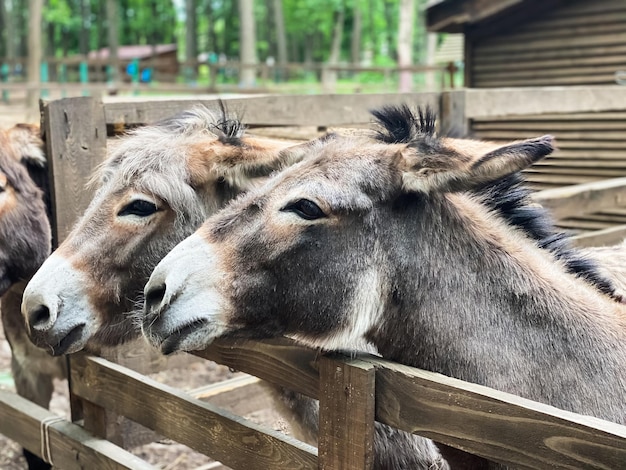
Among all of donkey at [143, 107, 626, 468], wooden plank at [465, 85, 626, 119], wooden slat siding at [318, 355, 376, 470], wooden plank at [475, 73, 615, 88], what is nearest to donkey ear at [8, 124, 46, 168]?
donkey at [143, 107, 626, 468]

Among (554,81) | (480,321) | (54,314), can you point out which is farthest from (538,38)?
(54,314)

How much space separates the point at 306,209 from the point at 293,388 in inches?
24.5

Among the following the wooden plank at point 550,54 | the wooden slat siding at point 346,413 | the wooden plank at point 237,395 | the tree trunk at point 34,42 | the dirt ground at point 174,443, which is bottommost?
the dirt ground at point 174,443

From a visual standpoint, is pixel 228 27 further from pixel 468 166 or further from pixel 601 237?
pixel 468 166

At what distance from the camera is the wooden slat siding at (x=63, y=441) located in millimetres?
2850

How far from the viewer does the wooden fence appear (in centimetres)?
159

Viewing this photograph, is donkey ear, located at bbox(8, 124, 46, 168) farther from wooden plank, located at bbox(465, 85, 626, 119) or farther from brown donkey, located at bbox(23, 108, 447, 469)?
wooden plank, located at bbox(465, 85, 626, 119)

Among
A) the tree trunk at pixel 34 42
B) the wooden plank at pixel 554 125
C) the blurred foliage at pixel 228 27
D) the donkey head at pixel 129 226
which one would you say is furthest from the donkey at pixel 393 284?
the blurred foliage at pixel 228 27

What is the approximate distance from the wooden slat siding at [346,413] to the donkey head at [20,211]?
6.64 ft

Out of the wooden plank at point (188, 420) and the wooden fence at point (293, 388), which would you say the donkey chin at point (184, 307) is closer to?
the wooden fence at point (293, 388)

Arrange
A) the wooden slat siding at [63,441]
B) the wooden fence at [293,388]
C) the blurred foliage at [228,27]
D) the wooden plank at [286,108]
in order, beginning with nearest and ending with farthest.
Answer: the wooden fence at [293,388], the wooden slat siding at [63,441], the wooden plank at [286,108], the blurred foliage at [228,27]

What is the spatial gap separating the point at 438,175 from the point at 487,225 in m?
0.37

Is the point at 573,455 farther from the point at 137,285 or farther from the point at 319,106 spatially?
the point at 319,106

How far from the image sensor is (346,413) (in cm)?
193
